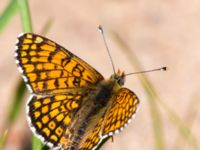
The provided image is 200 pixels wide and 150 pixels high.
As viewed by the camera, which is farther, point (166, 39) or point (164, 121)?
point (166, 39)

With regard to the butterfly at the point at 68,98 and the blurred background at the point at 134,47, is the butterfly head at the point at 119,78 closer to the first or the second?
the butterfly at the point at 68,98

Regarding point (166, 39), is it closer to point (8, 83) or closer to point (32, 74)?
point (8, 83)

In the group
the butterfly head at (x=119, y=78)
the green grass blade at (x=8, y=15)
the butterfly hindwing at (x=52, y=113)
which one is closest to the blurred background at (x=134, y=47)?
the butterfly head at (x=119, y=78)

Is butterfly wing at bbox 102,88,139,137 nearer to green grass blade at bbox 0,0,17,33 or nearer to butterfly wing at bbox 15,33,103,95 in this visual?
butterfly wing at bbox 15,33,103,95

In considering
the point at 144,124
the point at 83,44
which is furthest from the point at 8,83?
the point at 144,124

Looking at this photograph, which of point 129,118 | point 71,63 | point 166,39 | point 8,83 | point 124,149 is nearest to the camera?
point 129,118

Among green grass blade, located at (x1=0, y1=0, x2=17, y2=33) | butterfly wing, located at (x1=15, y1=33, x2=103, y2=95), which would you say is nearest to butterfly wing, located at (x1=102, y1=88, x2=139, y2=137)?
butterfly wing, located at (x1=15, y1=33, x2=103, y2=95)
